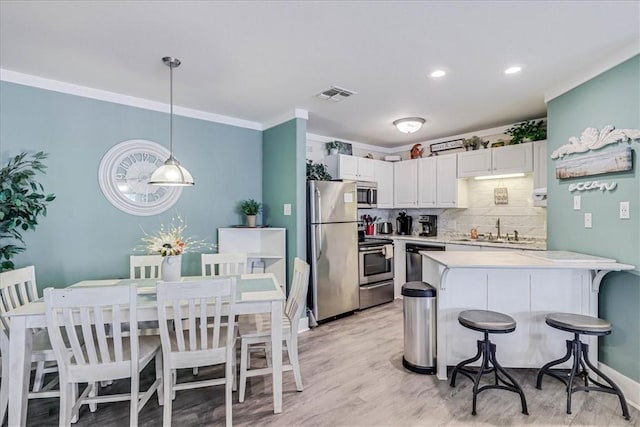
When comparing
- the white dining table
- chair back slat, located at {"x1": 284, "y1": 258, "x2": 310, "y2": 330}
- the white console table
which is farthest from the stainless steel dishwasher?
the white dining table

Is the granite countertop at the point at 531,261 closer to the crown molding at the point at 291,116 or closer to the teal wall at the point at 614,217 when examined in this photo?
the teal wall at the point at 614,217

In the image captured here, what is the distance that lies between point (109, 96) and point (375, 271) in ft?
12.6

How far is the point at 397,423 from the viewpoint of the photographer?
208 centimetres

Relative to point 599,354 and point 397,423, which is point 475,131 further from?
point 397,423

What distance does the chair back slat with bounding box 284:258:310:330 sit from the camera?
8.05 ft

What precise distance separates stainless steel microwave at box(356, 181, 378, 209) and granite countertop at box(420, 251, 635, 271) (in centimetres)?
202

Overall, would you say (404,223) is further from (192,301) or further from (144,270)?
(192,301)

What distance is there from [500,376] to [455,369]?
471 millimetres

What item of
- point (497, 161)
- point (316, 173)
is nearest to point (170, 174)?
point (316, 173)

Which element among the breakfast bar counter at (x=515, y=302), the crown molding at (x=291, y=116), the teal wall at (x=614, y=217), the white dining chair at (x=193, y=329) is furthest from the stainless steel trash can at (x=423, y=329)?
the crown molding at (x=291, y=116)

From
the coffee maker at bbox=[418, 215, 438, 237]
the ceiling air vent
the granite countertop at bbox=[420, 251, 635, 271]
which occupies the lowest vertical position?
the granite countertop at bbox=[420, 251, 635, 271]

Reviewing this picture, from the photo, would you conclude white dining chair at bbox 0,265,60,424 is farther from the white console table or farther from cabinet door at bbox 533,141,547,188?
cabinet door at bbox 533,141,547,188

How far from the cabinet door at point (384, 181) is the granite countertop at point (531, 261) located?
2.53 m

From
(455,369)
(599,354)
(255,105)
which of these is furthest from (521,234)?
(255,105)
